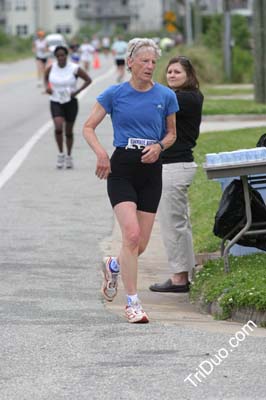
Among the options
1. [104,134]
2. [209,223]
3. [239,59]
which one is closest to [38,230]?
[209,223]

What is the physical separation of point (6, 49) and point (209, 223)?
9566 centimetres

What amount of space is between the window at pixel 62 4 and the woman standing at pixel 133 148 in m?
133

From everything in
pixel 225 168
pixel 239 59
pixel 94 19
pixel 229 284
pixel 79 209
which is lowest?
pixel 94 19

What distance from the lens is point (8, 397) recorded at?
20.4 ft

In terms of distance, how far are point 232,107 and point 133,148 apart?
1924cm

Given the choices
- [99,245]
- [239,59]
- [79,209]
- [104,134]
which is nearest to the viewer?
[99,245]

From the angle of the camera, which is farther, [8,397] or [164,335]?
[164,335]

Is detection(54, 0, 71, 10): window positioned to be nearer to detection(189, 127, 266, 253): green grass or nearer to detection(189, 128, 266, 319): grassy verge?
detection(189, 127, 266, 253): green grass

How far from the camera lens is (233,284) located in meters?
8.70

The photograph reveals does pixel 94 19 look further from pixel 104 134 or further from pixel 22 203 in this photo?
pixel 22 203

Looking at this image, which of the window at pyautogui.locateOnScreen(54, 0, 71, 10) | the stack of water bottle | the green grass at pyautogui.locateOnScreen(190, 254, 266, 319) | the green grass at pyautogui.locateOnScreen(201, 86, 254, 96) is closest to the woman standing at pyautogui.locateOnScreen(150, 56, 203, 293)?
the green grass at pyautogui.locateOnScreen(190, 254, 266, 319)

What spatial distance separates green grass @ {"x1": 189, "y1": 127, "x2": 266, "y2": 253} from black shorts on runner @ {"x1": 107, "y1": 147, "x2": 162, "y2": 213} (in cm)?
262

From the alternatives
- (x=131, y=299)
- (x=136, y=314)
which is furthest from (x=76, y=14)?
(x=136, y=314)

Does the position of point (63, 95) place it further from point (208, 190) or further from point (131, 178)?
point (131, 178)
